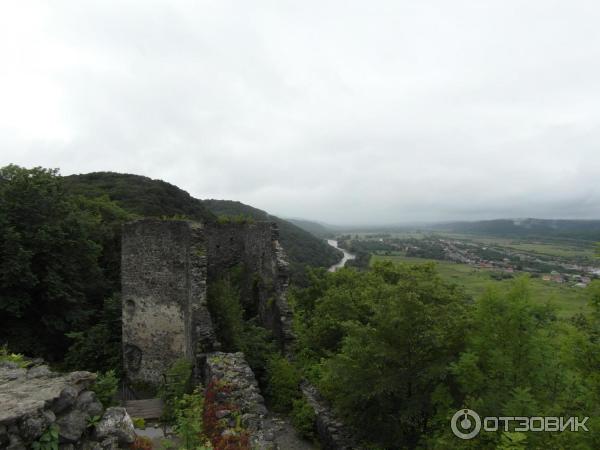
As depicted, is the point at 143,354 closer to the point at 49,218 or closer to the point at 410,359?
the point at 49,218

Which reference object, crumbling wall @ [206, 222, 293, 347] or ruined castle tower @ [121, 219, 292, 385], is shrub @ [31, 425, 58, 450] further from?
crumbling wall @ [206, 222, 293, 347]

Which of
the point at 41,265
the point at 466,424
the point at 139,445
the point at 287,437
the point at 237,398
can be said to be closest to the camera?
the point at 139,445

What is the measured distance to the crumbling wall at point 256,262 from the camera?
16.0m

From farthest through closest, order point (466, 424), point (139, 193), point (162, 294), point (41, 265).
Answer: point (139, 193), point (41, 265), point (162, 294), point (466, 424)

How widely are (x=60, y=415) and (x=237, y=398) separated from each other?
468 cm

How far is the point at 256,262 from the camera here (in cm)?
1838

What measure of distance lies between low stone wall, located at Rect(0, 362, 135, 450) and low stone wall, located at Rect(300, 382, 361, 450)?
6.28 m

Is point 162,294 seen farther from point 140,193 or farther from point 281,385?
point 140,193

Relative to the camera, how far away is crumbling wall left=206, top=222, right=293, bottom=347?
1605 centimetres

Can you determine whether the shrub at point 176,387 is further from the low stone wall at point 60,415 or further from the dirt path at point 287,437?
the low stone wall at point 60,415

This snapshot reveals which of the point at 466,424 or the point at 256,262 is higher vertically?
the point at 256,262

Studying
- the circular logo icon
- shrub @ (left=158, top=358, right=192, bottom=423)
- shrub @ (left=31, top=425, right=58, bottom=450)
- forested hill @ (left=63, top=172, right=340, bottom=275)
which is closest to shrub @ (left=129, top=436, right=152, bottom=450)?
shrub @ (left=31, top=425, right=58, bottom=450)

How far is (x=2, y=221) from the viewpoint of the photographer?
1591cm

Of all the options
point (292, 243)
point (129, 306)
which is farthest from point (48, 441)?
point (292, 243)
